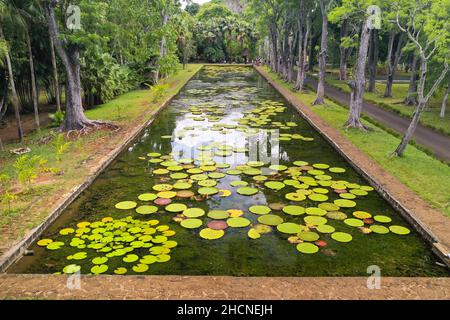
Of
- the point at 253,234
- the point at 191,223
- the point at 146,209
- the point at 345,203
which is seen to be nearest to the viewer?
the point at 253,234

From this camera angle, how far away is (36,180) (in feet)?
34.4

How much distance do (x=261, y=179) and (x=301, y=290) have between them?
542 cm

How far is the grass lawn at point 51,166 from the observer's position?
8188mm

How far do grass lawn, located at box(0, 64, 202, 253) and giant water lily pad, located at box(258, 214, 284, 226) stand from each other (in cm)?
492

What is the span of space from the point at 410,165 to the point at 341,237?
543 centimetres

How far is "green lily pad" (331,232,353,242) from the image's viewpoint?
7895 mm

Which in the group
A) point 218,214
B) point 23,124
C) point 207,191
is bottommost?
point 218,214

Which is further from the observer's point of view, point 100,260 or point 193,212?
point 193,212

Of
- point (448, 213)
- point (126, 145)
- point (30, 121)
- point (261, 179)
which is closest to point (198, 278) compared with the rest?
point (261, 179)

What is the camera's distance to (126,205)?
9492mm

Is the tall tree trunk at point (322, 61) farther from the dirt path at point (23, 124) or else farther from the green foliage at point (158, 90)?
the dirt path at point (23, 124)

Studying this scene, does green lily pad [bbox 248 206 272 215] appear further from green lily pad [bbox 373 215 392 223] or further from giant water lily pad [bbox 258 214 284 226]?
green lily pad [bbox 373 215 392 223]

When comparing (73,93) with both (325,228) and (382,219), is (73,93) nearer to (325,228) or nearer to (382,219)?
(325,228)

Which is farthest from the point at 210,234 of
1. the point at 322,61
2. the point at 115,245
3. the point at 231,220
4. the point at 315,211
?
the point at 322,61
